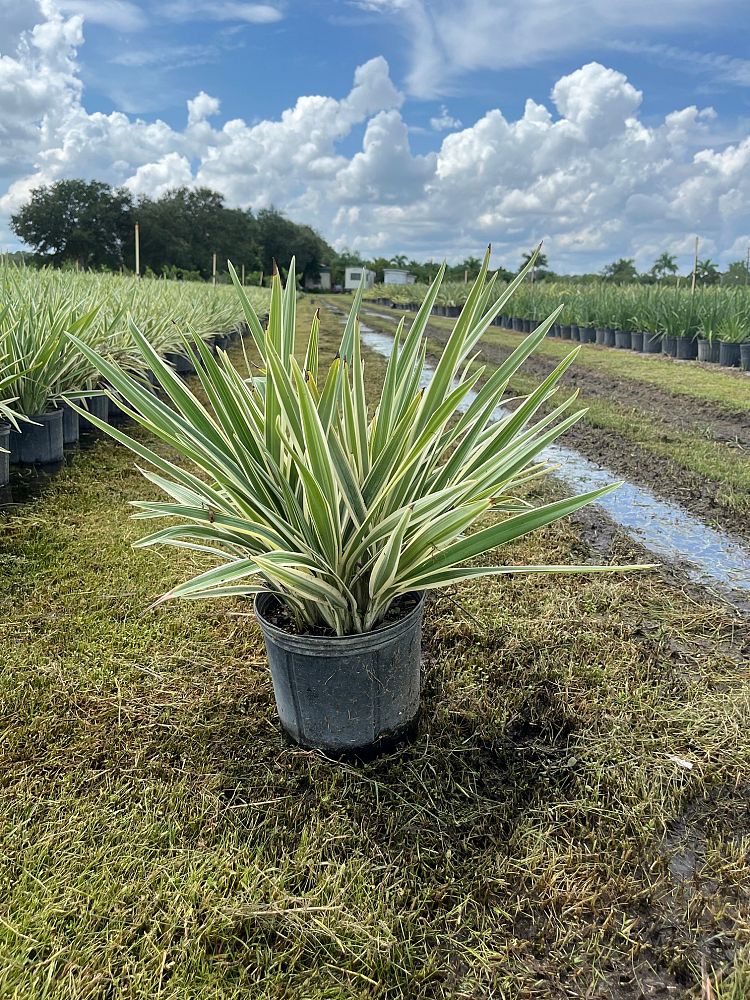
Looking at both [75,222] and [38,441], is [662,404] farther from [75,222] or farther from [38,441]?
[75,222]

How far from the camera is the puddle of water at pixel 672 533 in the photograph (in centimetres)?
220

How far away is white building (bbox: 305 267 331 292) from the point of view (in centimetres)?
5441

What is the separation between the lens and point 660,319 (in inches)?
372

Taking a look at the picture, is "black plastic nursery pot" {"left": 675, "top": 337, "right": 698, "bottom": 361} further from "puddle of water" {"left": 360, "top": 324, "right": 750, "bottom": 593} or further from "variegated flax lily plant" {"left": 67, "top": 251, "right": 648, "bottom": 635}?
"variegated flax lily plant" {"left": 67, "top": 251, "right": 648, "bottom": 635}

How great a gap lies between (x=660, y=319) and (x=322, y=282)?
52624 millimetres

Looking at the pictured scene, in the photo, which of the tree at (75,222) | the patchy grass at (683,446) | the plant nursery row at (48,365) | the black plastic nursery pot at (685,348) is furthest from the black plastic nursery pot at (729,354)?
the tree at (75,222)

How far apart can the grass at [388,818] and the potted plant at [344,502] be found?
0.19 metres

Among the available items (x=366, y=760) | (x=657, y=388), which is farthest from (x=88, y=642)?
(x=657, y=388)

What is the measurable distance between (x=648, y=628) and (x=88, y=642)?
1545 mm

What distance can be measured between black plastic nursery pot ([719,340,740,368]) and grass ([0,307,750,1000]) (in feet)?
23.9

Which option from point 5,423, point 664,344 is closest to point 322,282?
point 664,344

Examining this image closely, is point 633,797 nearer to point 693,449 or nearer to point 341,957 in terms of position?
point 341,957

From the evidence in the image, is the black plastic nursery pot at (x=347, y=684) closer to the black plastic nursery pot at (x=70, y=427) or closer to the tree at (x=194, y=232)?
the black plastic nursery pot at (x=70, y=427)

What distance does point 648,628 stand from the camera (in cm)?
182
